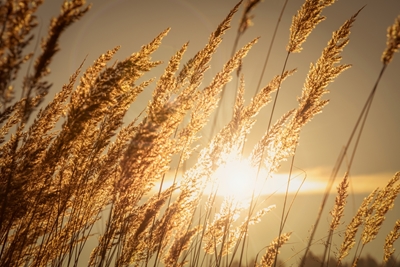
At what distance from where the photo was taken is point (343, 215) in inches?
152

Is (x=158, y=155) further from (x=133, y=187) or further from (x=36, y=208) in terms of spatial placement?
(x=36, y=208)

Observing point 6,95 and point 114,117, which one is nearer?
point 6,95

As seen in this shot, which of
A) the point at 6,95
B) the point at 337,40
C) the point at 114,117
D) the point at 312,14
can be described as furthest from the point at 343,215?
the point at 6,95

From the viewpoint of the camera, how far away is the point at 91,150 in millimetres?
2801

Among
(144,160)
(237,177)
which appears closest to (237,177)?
(237,177)

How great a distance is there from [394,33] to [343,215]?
2.61m

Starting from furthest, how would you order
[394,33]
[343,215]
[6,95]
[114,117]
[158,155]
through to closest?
[343,215], [114,117], [158,155], [394,33], [6,95]

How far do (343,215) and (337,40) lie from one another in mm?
2241

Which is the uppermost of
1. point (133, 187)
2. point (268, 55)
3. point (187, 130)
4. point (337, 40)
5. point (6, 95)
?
point (337, 40)

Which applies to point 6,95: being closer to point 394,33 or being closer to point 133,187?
point 133,187

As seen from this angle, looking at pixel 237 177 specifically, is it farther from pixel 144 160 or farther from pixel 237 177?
pixel 144 160

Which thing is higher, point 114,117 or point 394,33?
point 394,33

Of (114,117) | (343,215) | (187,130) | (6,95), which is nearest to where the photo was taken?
(6,95)

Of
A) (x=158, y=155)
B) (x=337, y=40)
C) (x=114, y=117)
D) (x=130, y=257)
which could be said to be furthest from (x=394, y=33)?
(x=130, y=257)
